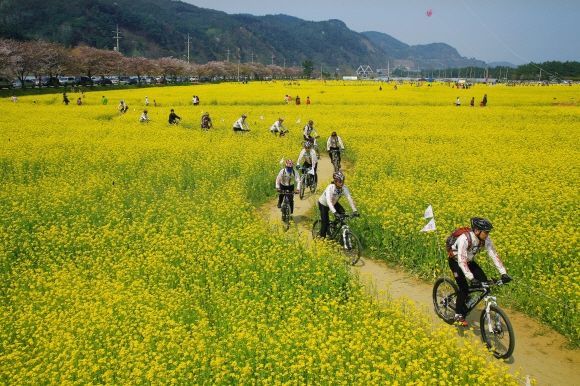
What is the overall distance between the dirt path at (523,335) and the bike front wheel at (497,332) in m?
0.21

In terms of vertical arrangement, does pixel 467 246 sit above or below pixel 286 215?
above

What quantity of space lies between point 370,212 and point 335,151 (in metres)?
7.03

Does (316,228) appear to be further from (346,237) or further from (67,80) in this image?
(67,80)

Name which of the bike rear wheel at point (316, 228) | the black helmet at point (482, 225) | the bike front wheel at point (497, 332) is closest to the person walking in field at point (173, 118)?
the bike rear wheel at point (316, 228)

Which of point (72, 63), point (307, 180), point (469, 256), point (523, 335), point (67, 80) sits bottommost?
point (523, 335)

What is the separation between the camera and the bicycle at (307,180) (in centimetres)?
1800

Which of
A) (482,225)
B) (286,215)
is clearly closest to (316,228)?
(286,215)

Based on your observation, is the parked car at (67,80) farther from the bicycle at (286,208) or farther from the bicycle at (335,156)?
the bicycle at (286,208)

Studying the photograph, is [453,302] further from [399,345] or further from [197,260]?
[197,260]

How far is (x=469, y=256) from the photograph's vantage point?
8.23 m

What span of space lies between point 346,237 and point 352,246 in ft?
0.92

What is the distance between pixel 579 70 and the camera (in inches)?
7106

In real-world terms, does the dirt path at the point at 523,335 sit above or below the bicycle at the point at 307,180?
below

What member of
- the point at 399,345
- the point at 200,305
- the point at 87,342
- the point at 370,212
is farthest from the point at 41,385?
the point at 370,212
